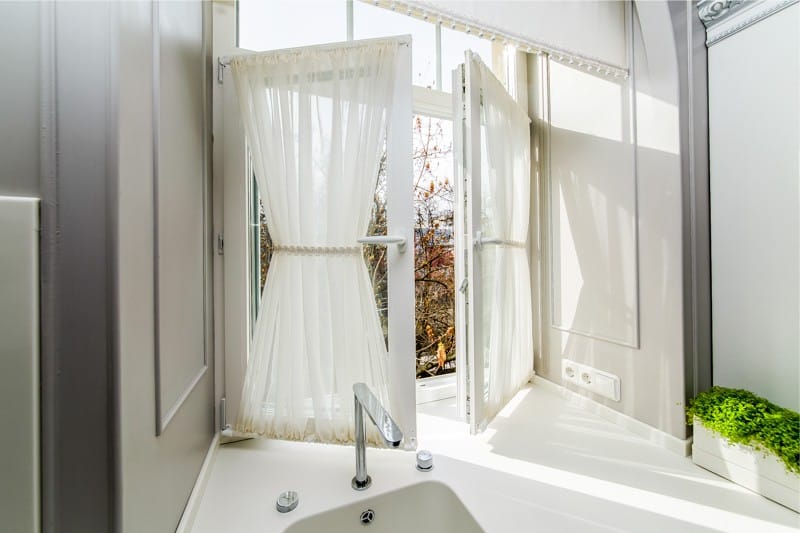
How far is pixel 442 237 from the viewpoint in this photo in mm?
1813

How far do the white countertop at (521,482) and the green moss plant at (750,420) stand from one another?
6.0 inches

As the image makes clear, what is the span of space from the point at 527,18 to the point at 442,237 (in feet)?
3.33

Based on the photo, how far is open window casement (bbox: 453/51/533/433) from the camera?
1.14m

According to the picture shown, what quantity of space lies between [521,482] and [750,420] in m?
0.68

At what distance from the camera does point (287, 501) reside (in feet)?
2.81

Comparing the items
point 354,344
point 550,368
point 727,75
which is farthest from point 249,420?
point 727,75

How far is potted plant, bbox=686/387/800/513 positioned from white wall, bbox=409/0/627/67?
49.4 inches

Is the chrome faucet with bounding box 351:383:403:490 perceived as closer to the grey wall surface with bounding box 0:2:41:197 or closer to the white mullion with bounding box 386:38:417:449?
the white mullion with bounding box 386:38:417:449

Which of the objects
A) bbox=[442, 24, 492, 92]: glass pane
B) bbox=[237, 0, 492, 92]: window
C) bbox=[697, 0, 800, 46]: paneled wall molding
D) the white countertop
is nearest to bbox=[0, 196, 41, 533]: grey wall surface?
the white countertop

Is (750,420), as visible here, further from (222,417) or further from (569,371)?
(222,417)

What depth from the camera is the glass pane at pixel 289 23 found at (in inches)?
49.1

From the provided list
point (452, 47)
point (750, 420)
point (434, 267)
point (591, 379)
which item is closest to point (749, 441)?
point (750, 420)

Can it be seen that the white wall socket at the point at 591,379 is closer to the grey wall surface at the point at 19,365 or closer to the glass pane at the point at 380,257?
the glass pane at the point at 380,257

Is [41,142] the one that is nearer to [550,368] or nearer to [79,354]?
[79,354]
